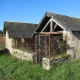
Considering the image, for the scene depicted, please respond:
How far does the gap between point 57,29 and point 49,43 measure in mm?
2940

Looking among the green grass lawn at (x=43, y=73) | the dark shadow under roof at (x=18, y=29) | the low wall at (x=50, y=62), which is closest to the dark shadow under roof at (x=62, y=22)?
the low wall at (x=50, y=62)

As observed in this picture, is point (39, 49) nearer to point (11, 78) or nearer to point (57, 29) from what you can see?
point (57, 29)

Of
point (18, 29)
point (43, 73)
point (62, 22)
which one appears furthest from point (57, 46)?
point (18, 29)

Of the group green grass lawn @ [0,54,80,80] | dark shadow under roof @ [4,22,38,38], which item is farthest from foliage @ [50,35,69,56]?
dark shadow under roof @ [4,22,38,38]

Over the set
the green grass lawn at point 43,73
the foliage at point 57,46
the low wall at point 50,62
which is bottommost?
the green grass lawn at point 43,73

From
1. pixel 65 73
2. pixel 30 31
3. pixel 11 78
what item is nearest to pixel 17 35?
pixel 30 31

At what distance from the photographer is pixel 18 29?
23.1 m

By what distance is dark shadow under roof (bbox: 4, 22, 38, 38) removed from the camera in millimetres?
21281

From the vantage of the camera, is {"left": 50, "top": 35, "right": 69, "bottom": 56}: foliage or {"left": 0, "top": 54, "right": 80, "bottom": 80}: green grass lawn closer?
{"left": 0, "top": 54, "right": 80, "bottom": 80}: green grass lawn

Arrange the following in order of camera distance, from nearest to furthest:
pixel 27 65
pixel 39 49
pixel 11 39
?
pixel 27 65 → pixel 39 49 → pixel 11 39

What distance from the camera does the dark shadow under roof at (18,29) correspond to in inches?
838

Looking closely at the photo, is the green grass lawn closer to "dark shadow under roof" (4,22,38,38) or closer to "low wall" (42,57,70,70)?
"low wall" (42,57,70,70)

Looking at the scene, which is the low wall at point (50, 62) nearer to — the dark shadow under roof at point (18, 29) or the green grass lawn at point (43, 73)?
the green grass lawn at point (43, 73)

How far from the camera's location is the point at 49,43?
12281 millimetres
